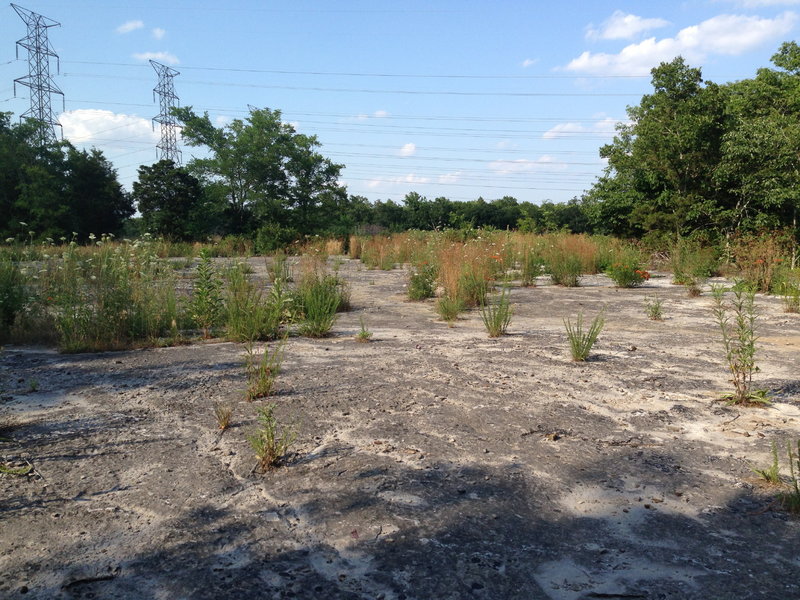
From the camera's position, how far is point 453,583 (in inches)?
74.7

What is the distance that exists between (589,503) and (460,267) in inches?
249

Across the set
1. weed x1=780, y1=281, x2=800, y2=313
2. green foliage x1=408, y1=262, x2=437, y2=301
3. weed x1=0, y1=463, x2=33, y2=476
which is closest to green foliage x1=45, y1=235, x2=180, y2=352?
weed x1=0, y1=463, x2=33, y2=476

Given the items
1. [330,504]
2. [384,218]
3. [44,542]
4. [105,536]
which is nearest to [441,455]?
[330,504]

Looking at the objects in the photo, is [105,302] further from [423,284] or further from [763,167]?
[763,167]

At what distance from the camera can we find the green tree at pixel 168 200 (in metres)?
27.2

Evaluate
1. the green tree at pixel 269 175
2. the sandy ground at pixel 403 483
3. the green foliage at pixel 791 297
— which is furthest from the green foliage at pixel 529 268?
the green tree at pixel 269 175

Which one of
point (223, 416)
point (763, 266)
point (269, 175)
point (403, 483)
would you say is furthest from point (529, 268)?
point (269, 175)

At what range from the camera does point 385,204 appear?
145 ft

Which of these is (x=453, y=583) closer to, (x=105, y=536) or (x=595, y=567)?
(x=595, y=567)

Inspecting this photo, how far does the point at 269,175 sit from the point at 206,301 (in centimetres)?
2228

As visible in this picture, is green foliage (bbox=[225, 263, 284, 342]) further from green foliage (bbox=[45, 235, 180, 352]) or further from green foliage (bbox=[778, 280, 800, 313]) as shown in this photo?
green foliage (bbox=[778, 280, 800, 313])

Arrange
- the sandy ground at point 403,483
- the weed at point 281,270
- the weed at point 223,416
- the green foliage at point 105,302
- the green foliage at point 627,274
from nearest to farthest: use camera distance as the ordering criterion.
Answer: the sandy ground at point 403,483 < the weed at point 223,416 < the green foliage at point 105,302 < the weed at point 281,270 < the green foliage at point 627,274

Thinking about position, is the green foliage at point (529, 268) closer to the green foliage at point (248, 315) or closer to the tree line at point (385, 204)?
the tree line at point (385, 204)

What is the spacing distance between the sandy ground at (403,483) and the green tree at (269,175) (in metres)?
23.0
